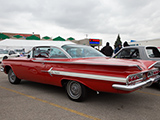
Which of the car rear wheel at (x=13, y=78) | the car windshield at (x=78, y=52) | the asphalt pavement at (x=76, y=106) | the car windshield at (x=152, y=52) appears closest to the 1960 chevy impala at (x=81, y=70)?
the car windshield at (x=78, y=52)

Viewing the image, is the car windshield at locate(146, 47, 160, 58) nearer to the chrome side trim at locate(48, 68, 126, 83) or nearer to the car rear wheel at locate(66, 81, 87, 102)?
the chrome side trim at locate(48, 68, 126, 83)

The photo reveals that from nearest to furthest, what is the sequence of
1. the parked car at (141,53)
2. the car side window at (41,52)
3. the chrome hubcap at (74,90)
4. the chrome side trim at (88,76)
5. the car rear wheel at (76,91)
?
the chrome side trim at (88,76)
the car rear wheel at (76,91)
the chrome hubcap at (74,90)
the car side window at (41,52)
the parked car at (141,53)

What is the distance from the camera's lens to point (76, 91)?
11.7 ft

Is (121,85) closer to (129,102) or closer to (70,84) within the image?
(129,102)

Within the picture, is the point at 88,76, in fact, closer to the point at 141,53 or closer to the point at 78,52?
the point at 78,52

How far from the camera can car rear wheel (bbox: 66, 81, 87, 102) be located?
11.1 ft

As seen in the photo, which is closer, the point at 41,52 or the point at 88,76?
the point at 88,76

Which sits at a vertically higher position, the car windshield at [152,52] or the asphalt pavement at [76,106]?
the car windshield at [152,52]

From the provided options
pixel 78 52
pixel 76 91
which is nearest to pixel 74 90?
pixel 76 91

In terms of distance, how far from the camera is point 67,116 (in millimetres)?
2844

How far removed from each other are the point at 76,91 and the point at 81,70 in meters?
0.64

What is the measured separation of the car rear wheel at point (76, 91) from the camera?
11.1ft

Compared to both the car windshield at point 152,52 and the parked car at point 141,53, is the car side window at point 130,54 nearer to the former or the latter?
the parked car at point 141,53

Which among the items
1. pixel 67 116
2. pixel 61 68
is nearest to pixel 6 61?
pixel 61 68
